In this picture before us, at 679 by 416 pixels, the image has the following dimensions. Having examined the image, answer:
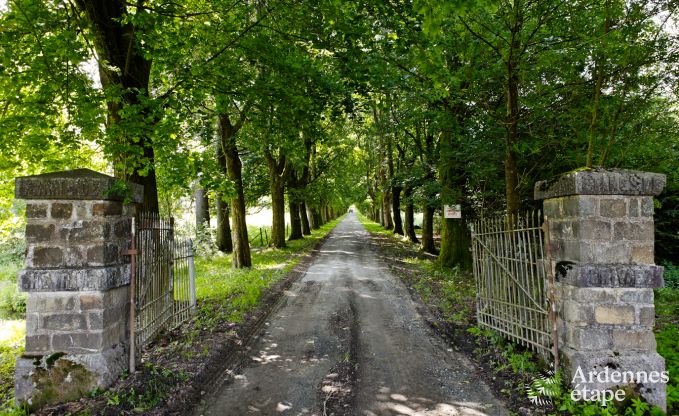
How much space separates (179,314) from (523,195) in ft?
30.4

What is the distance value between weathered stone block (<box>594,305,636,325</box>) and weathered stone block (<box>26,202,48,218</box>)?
21.3 feet

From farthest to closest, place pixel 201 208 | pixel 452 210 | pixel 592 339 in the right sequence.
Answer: pixel 201 208 < pixel 452 210 < pixel 592 339

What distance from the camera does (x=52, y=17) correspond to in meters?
6.22

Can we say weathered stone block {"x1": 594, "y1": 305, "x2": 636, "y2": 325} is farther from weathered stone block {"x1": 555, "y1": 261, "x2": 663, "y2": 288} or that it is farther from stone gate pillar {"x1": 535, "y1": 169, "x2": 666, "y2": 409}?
weathered stone block {"x1": 555, "y1": 261, "x2": 663, "y2": 288}

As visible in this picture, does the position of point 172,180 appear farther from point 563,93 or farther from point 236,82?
point 563,93

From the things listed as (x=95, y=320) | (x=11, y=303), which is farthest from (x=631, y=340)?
(x=11, y=303)

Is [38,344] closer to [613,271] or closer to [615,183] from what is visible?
[613,271]

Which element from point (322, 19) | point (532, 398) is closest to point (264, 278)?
point (322, 19)

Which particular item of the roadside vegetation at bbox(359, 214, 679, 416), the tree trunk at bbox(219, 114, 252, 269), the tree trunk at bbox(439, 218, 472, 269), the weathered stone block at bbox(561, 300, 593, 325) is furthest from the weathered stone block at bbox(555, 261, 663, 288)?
the tree trunk at bbox(219, 114, 252, 269)

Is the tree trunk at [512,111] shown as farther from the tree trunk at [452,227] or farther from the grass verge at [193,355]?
the grass verge at [193,355]

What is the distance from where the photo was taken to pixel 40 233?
4516 mm

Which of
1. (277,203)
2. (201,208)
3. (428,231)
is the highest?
(277,203)

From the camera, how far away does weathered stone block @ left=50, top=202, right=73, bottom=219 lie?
455cm

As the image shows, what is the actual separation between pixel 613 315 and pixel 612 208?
3.97 feet
